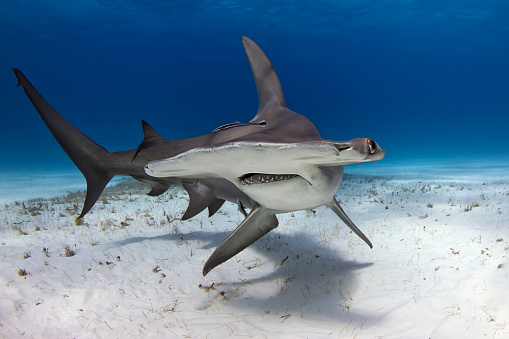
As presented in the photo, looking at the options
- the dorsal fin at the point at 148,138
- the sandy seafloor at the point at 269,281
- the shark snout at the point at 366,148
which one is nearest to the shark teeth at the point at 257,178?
the shark snout at the point at 366,148

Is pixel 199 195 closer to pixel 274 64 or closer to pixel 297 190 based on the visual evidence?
pixel 297 190

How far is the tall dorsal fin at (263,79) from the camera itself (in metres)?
4.35

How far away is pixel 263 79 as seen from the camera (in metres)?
4.50

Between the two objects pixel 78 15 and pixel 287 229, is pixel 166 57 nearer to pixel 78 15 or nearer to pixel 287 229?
pixel 78 15

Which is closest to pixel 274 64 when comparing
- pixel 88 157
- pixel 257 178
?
pixel 88 157

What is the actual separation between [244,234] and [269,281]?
90 cm

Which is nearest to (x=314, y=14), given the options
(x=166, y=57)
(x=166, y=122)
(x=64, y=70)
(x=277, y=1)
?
(x=277, y=1)

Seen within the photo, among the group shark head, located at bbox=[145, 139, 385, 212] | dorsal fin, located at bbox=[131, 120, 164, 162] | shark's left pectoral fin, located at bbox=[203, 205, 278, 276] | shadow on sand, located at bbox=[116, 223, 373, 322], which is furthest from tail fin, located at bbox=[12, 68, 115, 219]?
shark head, located at bbox=[145, 139, 385, 212]

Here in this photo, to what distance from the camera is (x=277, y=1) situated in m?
49.1

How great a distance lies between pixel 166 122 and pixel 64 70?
48.5 metres

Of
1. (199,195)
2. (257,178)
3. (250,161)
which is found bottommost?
(199,195)

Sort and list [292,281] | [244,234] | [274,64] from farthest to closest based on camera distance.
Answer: [274,64] < [292,281] < [244,234]

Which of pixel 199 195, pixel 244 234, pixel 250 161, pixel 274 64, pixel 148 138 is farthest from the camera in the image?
pixel 274 64

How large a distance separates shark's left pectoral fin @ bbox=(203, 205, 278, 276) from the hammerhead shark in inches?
0.4
